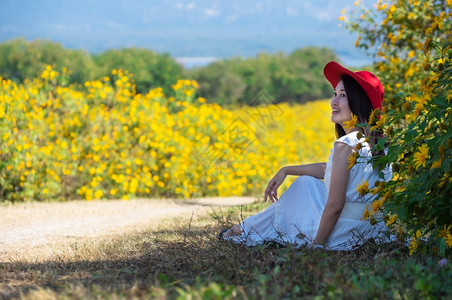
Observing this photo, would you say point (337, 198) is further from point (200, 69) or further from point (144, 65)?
point (200, 69)

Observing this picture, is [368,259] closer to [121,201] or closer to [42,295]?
[42,295]

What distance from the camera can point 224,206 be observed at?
4848mm

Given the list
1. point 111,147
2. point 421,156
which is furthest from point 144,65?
point 421,156

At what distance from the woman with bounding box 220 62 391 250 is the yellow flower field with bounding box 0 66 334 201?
3.23 m

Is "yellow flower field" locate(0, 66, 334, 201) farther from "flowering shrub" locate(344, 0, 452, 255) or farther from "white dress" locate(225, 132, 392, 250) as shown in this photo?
"flowering shrub" locate(344, 0, 452, 255)

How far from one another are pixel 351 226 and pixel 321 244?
199 mm

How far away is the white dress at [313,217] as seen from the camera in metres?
2.61

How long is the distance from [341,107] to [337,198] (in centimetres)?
51

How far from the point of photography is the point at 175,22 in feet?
376

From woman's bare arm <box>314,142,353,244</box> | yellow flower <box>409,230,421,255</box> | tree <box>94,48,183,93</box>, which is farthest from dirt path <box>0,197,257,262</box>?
tree <box>94,48,183,93</box>

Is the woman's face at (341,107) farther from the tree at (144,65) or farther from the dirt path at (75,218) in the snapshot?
the tree at (144,65)

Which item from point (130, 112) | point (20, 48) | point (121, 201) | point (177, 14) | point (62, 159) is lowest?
point (121, 201)

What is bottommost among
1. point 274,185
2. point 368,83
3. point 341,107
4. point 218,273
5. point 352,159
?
point 218,273

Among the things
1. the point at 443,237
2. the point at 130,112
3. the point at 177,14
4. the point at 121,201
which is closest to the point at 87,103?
the point at 130,112
